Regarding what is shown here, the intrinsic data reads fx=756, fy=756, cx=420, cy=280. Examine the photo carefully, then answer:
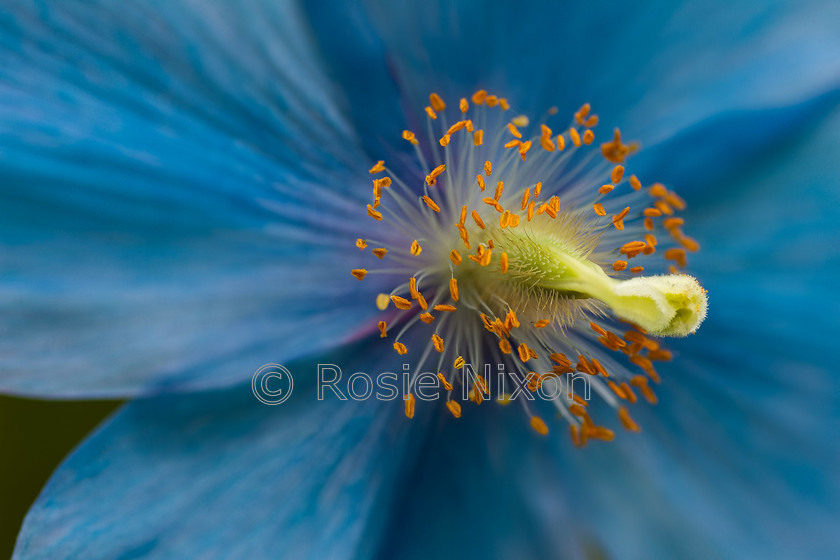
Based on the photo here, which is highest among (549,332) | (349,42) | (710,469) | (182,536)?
(349,42)

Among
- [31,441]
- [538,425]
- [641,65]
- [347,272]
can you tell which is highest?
[641,65]

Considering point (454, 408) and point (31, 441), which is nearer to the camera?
point (454, 408)

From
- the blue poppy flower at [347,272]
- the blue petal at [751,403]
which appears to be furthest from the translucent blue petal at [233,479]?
the blue petal at [751,403]

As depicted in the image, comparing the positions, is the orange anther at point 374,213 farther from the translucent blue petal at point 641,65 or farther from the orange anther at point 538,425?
the orange anther at point 538,425

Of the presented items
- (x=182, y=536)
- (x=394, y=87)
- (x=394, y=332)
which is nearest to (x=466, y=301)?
(x=394, y=332)

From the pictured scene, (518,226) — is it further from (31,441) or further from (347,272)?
(31,441)

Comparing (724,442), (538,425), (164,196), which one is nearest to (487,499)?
(538,425)

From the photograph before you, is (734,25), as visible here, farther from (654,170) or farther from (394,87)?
(394,87)
